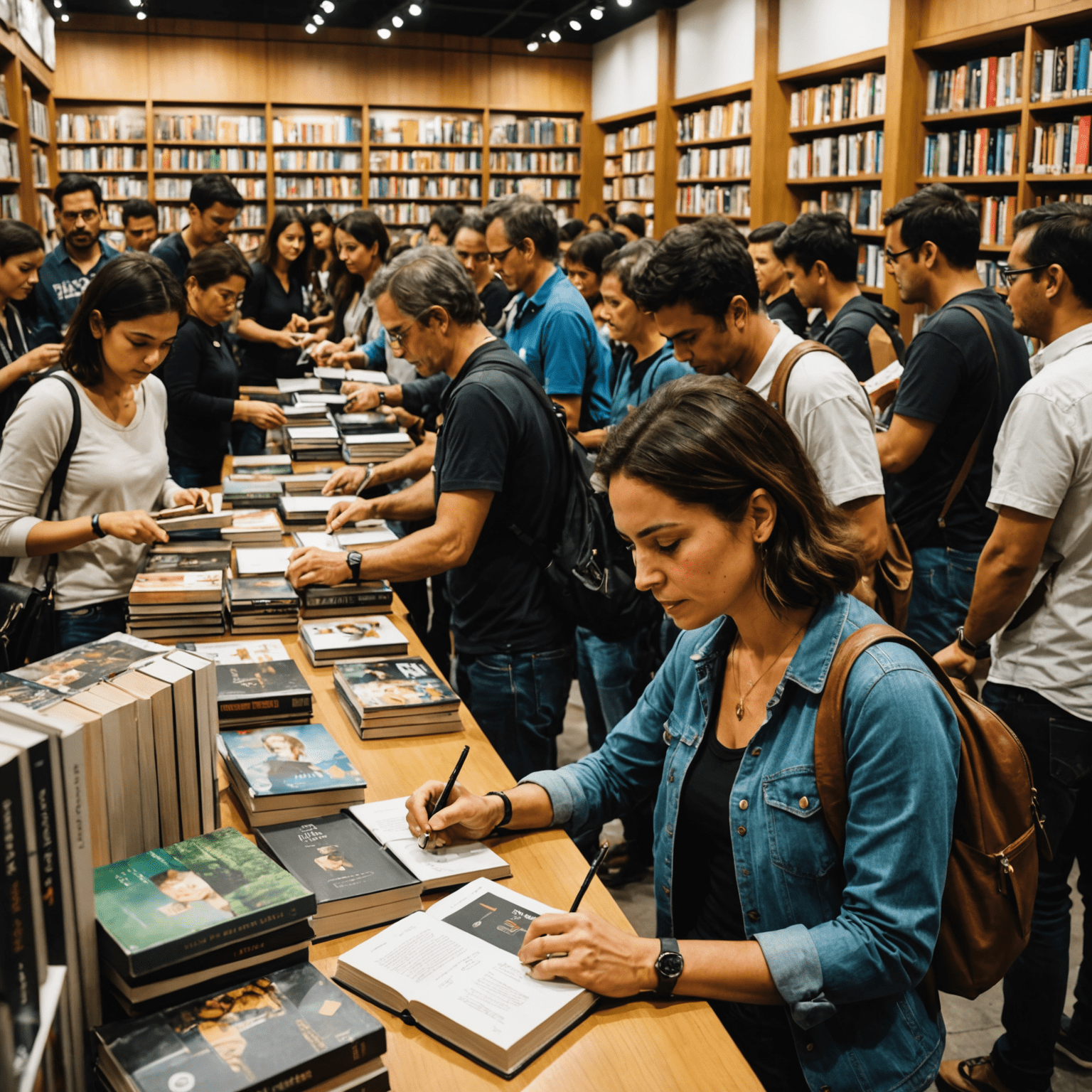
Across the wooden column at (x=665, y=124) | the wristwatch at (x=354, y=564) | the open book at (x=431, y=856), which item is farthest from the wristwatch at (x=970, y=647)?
the wooden column at (x=665, y=124)

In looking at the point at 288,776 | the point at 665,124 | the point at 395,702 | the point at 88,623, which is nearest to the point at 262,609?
the point at 88,623

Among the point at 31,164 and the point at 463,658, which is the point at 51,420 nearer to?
the point at 463,658

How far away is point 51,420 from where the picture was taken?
238cm

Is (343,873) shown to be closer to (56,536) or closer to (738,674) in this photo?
(738,674)

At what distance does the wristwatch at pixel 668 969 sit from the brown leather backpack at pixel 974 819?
244mm

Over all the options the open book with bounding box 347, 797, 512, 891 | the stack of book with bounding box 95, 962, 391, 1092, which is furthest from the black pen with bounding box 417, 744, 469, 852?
the stack of book with bounding box 95, 962, 391, 1092

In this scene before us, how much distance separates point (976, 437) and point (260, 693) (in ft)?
6.91

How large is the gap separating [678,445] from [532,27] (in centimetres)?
1099

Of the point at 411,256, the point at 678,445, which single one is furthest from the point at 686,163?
the point at 678,445

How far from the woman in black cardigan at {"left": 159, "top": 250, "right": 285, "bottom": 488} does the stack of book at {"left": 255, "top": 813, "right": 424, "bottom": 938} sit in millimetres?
2532

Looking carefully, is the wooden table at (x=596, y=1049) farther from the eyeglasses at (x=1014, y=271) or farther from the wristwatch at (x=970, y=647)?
the eyeglasses at (x=1014, y=271)

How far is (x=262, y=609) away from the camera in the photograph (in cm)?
248

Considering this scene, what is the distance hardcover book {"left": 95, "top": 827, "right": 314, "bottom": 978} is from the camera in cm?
106

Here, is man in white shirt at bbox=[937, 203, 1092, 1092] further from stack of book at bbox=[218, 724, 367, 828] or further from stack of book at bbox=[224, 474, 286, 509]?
stack of book at bbox=[224, 474, 286, 509]
